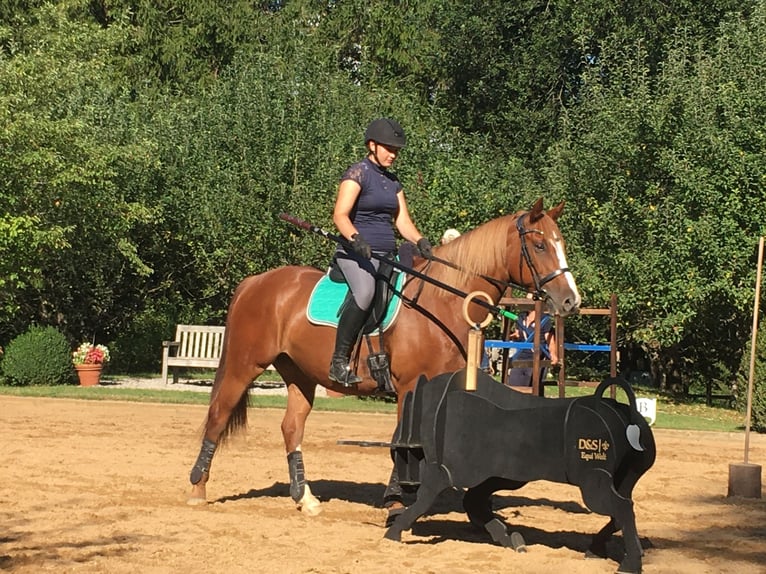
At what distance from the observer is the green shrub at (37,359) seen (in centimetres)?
2239

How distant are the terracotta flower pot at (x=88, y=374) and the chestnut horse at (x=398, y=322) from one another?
14.0m

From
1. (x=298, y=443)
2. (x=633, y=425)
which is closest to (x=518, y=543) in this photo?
(x=633, y=425)

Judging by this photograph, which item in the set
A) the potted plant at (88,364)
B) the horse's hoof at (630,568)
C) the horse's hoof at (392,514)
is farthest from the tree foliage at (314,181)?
the horse's hoof at (630,568)

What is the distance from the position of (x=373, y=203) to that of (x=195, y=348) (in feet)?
54.1

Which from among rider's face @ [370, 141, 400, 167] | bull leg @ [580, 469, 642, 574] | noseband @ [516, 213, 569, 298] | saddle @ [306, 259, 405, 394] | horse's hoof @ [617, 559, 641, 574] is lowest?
horse's hoof @ [617, 559, 641, 574]

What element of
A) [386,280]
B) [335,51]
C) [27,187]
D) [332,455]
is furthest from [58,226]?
[335,51]

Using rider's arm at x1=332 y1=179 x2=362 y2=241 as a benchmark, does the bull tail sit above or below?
below

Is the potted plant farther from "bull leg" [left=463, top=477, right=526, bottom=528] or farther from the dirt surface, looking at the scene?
"bull leg" [left=463, top=477, right=526, bottom=528]

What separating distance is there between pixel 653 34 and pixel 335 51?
12064mm

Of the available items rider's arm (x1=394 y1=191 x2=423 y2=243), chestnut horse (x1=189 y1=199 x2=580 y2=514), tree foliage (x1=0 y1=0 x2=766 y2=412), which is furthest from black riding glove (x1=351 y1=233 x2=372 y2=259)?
tree foliage (x1=0 y1=0 x2=766 y2=412)

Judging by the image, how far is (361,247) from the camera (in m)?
8.35

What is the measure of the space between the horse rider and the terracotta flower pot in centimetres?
1537

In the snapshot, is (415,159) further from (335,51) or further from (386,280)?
(386,280)

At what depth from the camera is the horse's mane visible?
27.8ft
